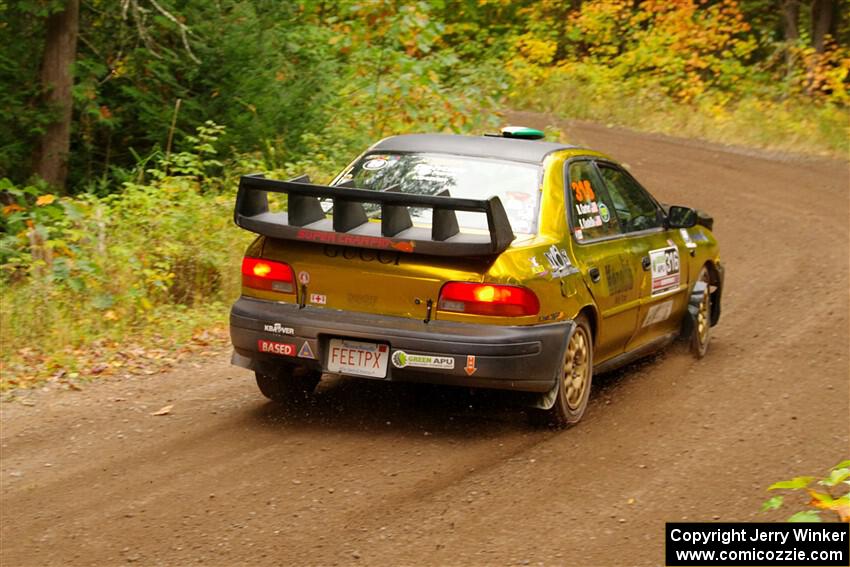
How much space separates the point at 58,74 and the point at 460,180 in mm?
7957

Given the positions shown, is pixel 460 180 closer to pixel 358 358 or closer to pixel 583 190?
pixel 583 190

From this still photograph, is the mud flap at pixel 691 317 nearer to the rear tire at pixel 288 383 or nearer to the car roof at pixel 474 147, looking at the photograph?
the car roof at pixel 474 147

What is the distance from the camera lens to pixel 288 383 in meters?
7.45

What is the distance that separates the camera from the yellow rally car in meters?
6.48

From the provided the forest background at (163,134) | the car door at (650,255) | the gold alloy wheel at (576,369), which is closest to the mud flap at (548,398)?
the gold alloy wheel at (576,369)

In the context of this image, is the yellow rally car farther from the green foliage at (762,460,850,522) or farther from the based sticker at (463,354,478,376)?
the green foliage at (762,460,850,522)

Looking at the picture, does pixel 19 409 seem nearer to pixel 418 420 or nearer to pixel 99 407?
pixel 99 407

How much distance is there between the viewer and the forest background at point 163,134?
9.70 metres

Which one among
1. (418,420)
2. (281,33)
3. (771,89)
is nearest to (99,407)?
(418,420)

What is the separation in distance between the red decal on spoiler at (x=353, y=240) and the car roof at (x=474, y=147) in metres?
1.28

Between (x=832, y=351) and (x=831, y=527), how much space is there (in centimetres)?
482

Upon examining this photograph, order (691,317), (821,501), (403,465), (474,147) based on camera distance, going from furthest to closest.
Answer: (691,317)
(474,147)
(403,465)
(821,501)

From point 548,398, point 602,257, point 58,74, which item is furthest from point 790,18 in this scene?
point 548,398

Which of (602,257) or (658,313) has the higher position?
→ (602,257)
